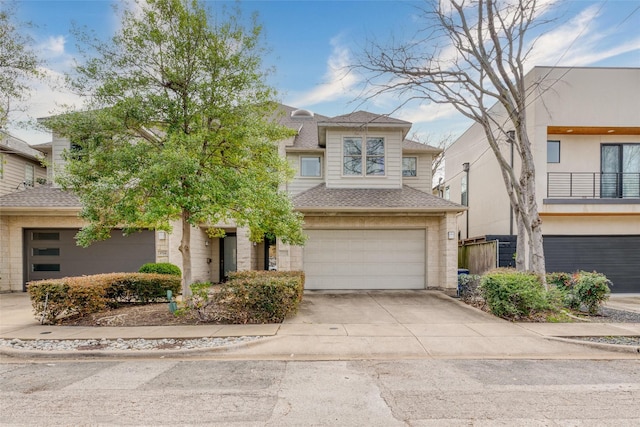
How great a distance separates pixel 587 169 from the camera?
42.6 feet

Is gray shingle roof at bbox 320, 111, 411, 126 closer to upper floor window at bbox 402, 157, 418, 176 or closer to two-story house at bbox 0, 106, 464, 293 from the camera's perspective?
two-story house at bbox 0, 106, 464, 293

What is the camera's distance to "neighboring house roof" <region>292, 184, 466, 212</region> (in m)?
11.5

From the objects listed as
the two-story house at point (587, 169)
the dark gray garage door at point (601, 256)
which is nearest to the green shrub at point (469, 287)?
the two-story house at point (587, 169)

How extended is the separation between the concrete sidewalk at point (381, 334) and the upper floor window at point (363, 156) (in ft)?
18.6

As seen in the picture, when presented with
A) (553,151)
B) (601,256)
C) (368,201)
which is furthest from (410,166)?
(601,256)

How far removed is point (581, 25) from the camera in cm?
935

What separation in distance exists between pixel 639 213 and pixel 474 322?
976 cm

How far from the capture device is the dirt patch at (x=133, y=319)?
735 cm

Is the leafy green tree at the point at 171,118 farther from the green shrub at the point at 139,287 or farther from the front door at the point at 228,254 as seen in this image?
the front door at the point at 228,254

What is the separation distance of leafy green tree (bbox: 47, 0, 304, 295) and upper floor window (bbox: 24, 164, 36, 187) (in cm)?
1081

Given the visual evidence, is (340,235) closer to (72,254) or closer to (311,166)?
(311,166)

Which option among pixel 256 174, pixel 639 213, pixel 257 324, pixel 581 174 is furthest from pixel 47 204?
pixel 639 213

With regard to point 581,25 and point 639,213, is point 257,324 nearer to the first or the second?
point 581,25

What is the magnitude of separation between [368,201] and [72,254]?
1122 cm
